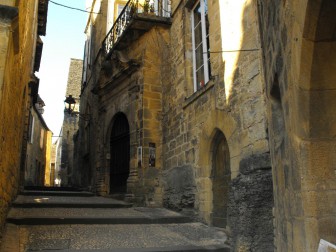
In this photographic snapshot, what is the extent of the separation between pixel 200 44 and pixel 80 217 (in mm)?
4155

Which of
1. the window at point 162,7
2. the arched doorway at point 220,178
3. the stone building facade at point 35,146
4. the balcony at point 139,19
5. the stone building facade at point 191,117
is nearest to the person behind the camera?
the stone building facade at point 191,117

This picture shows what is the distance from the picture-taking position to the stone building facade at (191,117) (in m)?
4.67

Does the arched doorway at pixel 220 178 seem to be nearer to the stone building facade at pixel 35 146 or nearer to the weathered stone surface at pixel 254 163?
the weathered stone surface at pixel 254 163

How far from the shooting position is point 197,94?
6.68m

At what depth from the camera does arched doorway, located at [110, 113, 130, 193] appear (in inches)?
387

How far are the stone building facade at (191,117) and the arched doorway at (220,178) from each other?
0.06ft

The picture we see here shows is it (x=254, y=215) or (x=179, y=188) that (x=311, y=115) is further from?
(x=179, y=188)

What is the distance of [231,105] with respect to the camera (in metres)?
5.48

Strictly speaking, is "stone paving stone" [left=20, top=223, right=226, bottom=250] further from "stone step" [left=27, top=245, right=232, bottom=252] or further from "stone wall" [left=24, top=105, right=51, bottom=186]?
"stone wall" [left=24, top=105, right=51, bottom=186]

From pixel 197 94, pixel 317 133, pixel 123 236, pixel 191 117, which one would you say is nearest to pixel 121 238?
pixel 123 236

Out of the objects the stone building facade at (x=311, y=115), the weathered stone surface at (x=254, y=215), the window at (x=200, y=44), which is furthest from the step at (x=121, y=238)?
the window at (x=200, y=44)

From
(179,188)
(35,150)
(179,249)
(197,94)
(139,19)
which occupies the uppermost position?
(139,19)

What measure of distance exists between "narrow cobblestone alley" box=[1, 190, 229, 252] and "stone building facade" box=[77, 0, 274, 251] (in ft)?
1.58

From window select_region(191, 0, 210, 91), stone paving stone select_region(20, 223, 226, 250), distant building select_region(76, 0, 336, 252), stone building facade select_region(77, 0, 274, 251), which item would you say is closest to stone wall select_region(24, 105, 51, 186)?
distant building select_region(76, 0, 336, 252)
